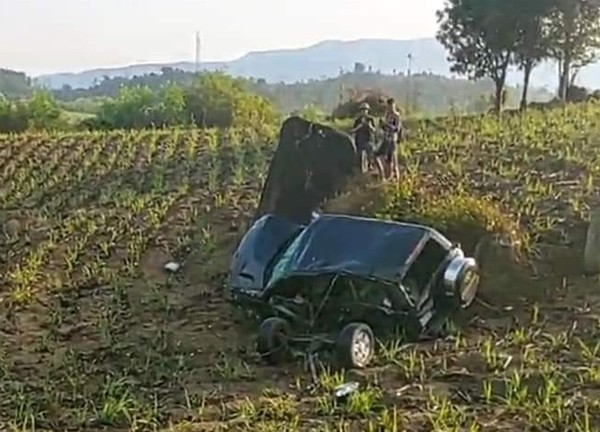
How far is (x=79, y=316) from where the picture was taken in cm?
1106

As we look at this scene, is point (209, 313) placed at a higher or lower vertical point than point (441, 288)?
Result: lower

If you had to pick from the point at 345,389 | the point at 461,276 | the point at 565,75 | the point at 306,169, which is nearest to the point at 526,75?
the point at 565,75

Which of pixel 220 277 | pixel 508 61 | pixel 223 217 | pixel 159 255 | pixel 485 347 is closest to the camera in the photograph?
pixel 485 347

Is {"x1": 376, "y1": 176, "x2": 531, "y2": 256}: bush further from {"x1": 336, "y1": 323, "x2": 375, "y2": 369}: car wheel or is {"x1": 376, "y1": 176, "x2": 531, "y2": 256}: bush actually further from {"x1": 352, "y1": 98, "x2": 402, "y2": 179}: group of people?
{"x1": 352, "y1": 98, "x2": 402, "y2": 179}: group of people

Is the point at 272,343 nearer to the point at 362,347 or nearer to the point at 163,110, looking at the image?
the point at 362,347

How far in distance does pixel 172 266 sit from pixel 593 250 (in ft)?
16.0

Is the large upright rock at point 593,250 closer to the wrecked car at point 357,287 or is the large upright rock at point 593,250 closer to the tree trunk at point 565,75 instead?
the wrecked car at point 357,287

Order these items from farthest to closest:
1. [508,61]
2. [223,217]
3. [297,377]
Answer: [508,61] < [223,217] < [297,377]

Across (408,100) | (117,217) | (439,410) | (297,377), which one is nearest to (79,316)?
(297,377)

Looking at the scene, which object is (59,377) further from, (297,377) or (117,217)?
(117,217)

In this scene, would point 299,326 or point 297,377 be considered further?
point 299,326

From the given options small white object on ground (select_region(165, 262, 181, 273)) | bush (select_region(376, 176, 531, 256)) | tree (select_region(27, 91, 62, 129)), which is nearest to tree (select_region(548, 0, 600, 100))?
tree (select_region(27, 91, 62, 129))

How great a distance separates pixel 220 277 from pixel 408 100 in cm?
2705

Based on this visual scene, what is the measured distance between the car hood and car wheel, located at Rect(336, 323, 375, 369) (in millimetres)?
1708
